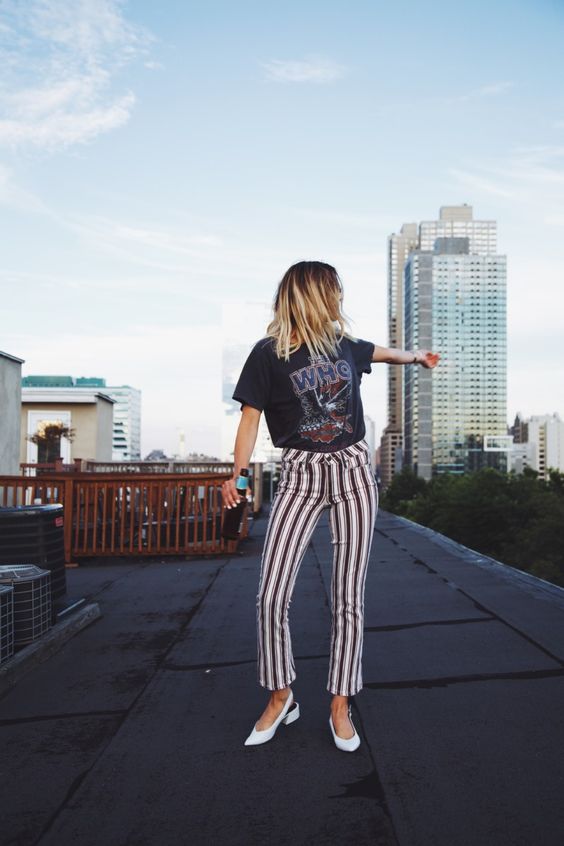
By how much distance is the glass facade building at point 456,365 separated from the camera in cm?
15712

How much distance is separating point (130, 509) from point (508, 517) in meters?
56.2

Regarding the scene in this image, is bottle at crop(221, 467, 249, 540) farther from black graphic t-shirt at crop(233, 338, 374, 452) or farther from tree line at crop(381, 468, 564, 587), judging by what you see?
tree line at crop(381, 468, 564, 587)

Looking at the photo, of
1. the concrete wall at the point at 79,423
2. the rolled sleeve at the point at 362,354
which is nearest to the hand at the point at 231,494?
the rolled sleeve at the point at 362,354

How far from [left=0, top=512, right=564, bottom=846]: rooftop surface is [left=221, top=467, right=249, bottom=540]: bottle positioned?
79 centimetres

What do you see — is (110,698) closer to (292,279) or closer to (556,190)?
(292,279)

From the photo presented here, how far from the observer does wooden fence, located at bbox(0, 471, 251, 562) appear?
320 inches

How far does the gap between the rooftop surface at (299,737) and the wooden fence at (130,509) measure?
346 centimetres

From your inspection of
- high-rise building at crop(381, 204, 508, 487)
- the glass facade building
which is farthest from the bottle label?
high-rise building at crop(381, 204, 508, 487)

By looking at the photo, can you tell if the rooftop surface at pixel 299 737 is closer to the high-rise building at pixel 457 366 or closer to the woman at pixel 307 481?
the woman at pixel 307 481

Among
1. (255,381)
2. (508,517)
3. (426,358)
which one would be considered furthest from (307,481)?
(508,517)

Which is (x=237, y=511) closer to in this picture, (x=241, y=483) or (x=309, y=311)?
(x=241, y=483)

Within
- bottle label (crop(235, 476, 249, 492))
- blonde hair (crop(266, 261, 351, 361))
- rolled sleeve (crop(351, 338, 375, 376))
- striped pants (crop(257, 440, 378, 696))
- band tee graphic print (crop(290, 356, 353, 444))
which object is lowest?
striped pants (crop(257, 440, 378, 696))

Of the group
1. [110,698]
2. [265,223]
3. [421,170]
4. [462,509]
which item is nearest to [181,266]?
[265,223]

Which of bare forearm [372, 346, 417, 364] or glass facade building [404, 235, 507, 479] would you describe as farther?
glass facade building [404, 235, 507, 479]
